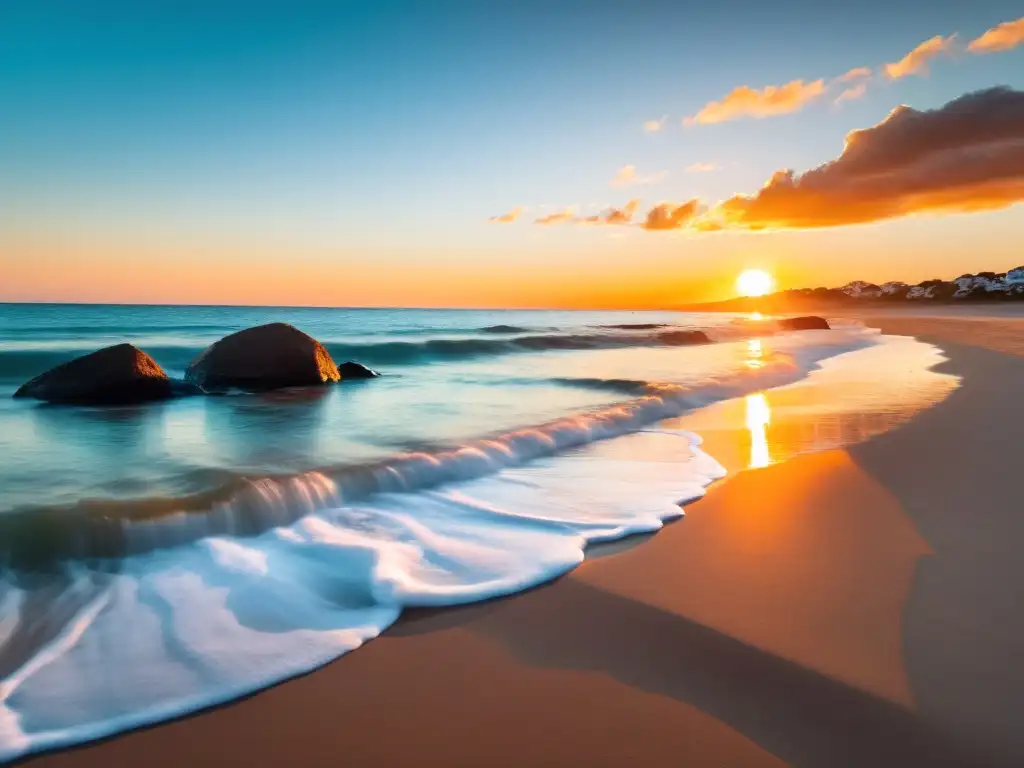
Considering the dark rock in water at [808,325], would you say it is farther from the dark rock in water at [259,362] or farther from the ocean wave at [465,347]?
the dark rock in water at [259,362]

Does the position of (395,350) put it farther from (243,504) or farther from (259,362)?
(243,504)

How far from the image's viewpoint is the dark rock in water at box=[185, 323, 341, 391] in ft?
31.3

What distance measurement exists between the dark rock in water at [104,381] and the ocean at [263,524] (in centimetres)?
36

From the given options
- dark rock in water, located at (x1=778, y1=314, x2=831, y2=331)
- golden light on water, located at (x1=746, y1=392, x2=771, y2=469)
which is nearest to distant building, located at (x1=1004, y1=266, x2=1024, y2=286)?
dark rock in water, located at (x1=778, y1=314, x2=831, y2=331)

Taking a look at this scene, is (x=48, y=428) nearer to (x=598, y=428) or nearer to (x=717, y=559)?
(x=598, y=428)

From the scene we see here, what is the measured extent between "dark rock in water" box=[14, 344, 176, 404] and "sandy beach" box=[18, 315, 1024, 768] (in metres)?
7.59

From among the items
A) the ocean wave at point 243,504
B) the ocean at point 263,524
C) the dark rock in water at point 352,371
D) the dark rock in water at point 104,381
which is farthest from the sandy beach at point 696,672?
the dark rock in water at point 352,371

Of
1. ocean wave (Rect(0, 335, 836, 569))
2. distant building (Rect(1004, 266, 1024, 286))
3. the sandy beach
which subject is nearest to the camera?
the sandy beach

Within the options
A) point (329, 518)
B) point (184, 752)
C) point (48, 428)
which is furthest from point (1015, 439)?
point (48, 428)

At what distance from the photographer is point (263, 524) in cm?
376

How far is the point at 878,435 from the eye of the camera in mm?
5938

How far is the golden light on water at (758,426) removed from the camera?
17.1 feet

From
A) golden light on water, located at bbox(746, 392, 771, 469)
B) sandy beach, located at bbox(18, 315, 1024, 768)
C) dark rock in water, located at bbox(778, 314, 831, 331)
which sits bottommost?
sandy beach, located at bbox(18, 315, 1024, 768)

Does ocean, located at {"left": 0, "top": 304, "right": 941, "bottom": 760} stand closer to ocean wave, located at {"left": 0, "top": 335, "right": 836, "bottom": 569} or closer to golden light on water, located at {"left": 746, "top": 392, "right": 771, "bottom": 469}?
ocean wave, located at {"left": 0, "top": 335, "right": 836, "bottom": 569}
